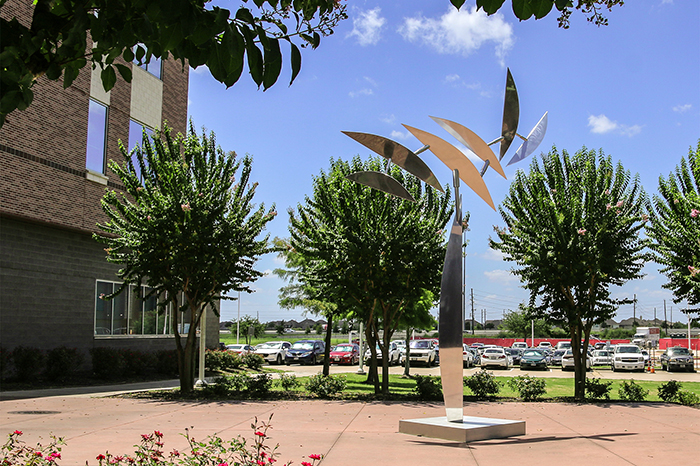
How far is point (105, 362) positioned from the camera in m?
21.1

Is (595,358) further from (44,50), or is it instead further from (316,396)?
(44,50)

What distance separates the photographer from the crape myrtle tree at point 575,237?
1652 centimetres

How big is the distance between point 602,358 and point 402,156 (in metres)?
32.1

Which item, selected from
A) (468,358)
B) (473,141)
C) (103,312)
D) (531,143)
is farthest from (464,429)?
(468,358)

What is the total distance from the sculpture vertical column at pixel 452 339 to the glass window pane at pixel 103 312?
15989mm

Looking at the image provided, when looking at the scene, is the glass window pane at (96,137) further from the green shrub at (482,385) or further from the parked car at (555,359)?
the parked car at (555,359)

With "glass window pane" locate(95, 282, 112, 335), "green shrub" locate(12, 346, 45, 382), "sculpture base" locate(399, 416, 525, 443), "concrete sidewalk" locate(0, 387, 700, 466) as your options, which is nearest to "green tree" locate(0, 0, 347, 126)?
"concrete sidewalk" locate(0, 387, 700, 466)

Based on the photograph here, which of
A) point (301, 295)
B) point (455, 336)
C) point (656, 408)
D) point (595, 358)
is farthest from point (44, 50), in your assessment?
point (595, 358)

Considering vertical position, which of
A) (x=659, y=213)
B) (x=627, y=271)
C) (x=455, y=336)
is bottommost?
(x=455, y=336)

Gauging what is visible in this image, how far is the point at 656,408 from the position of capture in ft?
47.9

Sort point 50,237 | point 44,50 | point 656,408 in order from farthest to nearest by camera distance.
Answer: point 50,237 < point 656,408 < point 44,50

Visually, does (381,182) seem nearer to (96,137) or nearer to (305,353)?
(96,137)

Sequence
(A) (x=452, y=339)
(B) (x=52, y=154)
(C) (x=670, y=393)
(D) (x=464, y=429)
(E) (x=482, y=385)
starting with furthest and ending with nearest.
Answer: (B) (x=52, y=154) < (E) (x=482, y=385) < (C) (x=670, y=393) < (A) (x=452, y=339) < (D) (x=464, y=429)

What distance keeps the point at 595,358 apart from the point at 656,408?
25.9 metres
